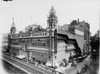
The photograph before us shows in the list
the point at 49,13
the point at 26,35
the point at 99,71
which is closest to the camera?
the point at 99,71

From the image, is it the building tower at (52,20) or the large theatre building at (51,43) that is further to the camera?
the large theatre building at (51,43)

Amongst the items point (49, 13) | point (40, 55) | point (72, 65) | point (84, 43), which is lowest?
point (72, 65)

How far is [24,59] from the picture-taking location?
448cm

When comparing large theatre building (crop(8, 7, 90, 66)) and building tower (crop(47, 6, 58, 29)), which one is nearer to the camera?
building tower (crop(47, 6, 58, 29))

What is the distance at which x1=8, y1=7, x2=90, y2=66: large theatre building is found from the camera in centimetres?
362

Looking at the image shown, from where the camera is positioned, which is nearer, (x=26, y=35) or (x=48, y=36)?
(x=48, y=36)

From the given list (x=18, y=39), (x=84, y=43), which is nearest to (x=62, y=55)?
(x=84, y=43)

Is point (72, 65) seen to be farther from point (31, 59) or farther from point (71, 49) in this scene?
point (31, 59)

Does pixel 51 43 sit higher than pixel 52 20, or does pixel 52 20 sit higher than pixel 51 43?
pixel 52 20

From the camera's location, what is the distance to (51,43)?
144 inches

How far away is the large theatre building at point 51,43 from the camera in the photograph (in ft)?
11.9

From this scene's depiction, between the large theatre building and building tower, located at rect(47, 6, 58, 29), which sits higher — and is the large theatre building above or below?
below

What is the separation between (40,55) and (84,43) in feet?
7.53

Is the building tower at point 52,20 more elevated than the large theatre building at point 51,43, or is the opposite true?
the building tower at point 52,20
